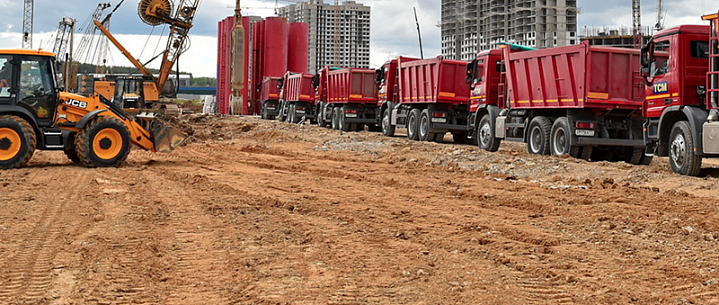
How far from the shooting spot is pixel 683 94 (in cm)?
1293

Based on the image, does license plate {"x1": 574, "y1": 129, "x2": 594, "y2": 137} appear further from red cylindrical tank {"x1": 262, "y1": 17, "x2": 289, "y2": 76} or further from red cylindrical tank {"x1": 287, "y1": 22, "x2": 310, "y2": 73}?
red cylindrical tank {"x1": 287, "y1": 22, "x2": 310, "y2": 73}

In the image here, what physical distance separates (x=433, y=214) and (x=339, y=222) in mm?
1196

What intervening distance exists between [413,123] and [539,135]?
7471 millimetres

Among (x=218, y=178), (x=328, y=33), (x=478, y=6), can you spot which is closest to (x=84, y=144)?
(x=218, y=178)

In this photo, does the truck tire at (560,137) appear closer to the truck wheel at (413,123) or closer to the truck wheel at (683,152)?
the truck wheel at (683,152)

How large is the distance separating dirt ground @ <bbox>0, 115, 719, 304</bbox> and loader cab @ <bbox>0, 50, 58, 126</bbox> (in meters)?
1.22

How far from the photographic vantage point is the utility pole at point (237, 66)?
55.1 meters

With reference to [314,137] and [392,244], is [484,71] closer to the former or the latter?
[314,137]

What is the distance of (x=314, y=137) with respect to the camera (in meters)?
26.3

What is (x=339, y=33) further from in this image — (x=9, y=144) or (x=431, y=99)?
(x=9, y=144)

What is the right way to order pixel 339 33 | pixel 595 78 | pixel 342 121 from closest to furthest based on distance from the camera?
pixel 595 78
pixel 342 121
pixel 339 33

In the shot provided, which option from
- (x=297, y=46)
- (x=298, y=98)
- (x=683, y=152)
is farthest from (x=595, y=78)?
(x=297, y=46)

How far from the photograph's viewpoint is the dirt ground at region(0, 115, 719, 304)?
17.4 ft

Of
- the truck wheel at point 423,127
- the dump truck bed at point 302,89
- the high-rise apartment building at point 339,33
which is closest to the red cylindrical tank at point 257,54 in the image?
the dump truck bed at point 302,89
